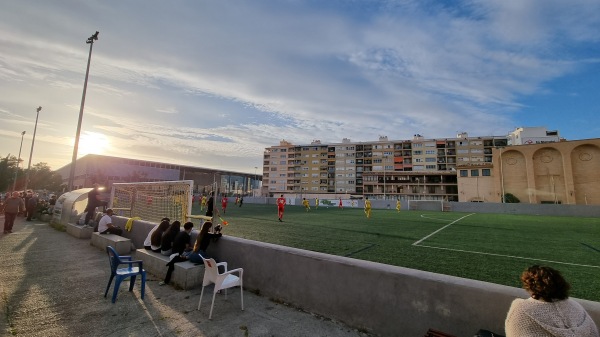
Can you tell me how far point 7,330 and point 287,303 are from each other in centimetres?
410

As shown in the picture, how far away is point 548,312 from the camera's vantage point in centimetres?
226

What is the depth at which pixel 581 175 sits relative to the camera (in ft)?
153

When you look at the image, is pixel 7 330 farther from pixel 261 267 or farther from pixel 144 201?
pixel 144 201

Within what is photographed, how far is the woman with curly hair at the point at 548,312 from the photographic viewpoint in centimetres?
219

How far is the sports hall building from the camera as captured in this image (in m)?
77.6

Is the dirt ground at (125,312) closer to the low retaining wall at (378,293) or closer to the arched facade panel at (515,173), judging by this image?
the low retaining wall at (378,293)

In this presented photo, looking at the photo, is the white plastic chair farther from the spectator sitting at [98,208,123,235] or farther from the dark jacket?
the spectator sitting at [98,208,123,235]

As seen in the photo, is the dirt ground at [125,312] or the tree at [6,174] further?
the tree at [6,174]

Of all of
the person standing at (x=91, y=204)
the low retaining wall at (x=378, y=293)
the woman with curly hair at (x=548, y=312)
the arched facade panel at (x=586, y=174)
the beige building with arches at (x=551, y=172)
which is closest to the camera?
the woman with curly hair at (x=548, y=312)

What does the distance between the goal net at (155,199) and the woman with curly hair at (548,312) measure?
342 inches

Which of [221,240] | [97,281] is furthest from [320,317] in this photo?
[97,281]

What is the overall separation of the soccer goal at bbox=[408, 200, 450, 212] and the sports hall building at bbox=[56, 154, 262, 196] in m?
44.8

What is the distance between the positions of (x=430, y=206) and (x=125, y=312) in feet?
142

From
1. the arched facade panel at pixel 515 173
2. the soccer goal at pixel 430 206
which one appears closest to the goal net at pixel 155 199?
the soccer goal at pixel 430 206
